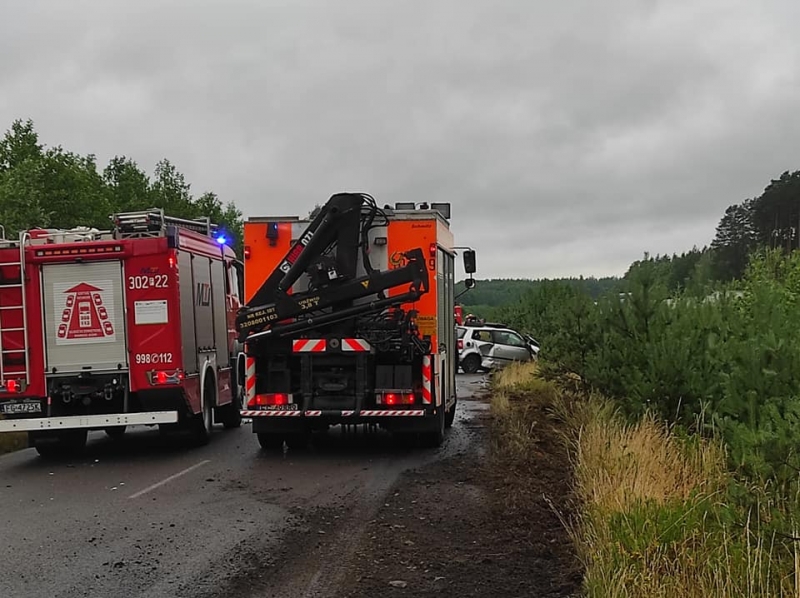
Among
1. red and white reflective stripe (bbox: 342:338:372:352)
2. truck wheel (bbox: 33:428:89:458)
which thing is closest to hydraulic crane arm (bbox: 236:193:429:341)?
red and white reflective stripe (bbox: 342:338:372:352)

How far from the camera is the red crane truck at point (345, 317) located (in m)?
11.9

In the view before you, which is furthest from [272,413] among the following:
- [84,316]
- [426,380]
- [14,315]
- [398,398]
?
[14,315]

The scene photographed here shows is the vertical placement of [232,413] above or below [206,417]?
below

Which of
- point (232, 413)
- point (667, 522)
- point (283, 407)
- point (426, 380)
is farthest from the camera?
point (232, 413)

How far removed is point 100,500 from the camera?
9516mm

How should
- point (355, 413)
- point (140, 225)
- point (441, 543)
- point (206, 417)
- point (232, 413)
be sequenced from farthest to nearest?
1. point (232, 413)
2. point (206, 417)
3. point (140, 225)
4. point (355, 413)
5. point (441, 543)

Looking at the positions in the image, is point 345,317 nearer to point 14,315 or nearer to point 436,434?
point 436,434

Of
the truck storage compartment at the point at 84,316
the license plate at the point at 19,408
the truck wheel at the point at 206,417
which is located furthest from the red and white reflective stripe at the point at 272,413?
the license plate at the point at 19,408

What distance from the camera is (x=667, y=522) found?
5.73m

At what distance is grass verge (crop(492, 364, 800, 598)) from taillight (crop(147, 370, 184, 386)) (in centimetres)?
499

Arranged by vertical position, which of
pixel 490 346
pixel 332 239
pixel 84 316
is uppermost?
pixel 332 239

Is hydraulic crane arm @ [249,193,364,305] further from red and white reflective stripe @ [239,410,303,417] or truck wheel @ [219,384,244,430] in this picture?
truck wheel @ [219,384,244,430]

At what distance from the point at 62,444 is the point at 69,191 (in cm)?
2614

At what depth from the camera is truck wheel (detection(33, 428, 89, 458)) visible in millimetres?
12867
